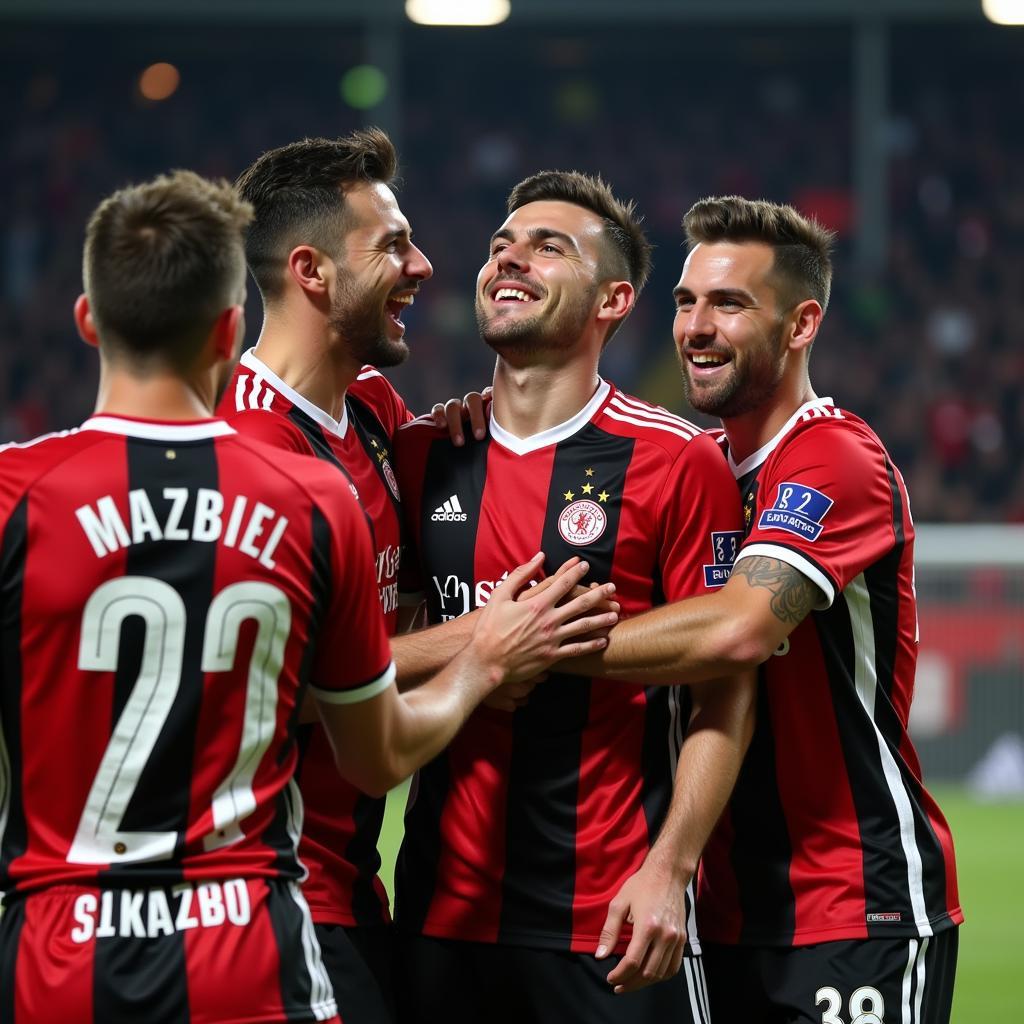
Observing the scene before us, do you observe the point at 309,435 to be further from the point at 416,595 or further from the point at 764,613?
the point at 764,613

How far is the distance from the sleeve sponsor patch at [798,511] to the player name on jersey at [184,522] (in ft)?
4.32

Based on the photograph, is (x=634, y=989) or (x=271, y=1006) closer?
(x=271, y=1006)

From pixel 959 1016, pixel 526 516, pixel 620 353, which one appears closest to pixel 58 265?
pixel 620 353

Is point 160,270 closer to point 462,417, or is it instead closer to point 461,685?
point 461,685

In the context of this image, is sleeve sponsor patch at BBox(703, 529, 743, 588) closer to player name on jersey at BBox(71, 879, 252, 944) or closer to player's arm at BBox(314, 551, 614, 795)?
player's arm at BBox(314, 551, 614, 795)

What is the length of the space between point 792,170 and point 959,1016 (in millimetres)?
15814

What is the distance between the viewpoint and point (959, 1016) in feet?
21.2

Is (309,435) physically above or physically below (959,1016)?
above

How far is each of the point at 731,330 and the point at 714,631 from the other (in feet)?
3.02

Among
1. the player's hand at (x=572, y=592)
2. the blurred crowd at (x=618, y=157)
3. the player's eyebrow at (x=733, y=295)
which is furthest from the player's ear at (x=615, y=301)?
the blurred crowd at (x=618, y=157)

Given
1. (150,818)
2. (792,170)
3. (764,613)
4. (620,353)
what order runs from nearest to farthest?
1. (150,818)
2. (764,613)
3. (620,353)
4. (792,170)

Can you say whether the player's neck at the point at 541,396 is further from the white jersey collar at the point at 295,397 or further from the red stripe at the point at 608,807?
the red stripe at the point at 608,807

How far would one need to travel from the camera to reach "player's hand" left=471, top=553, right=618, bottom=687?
331cm

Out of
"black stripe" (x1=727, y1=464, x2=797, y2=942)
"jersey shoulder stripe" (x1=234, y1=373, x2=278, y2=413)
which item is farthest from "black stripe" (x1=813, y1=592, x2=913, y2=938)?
"jersey shoulder stripe" (x1=234, y1=373, x2=278, y2=413)
